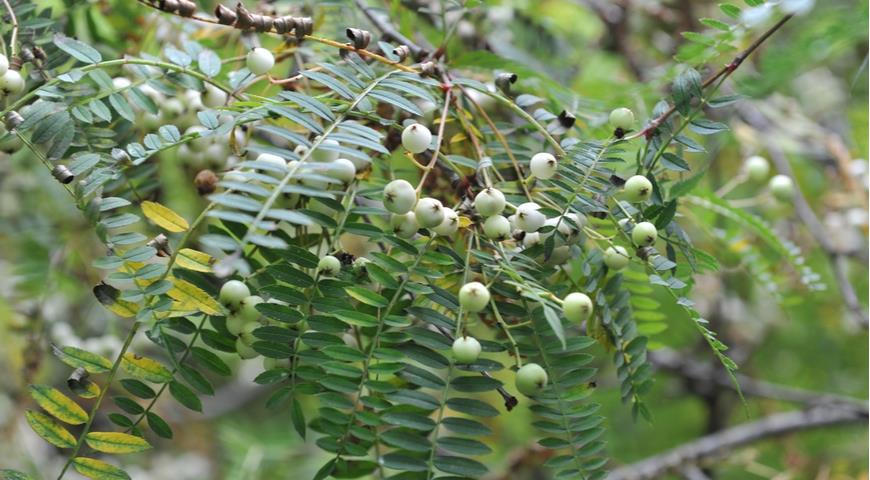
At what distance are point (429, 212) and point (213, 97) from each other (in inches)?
10.9

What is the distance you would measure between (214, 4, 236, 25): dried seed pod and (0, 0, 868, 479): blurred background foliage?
24 cm

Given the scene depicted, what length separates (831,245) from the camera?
134cm

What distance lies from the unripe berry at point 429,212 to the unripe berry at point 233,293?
136 mm

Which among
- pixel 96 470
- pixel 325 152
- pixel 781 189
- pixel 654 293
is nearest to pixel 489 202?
pixel 325 152

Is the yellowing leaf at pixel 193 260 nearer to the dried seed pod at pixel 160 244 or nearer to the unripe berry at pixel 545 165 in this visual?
the dried seed pod at pixel 160 244

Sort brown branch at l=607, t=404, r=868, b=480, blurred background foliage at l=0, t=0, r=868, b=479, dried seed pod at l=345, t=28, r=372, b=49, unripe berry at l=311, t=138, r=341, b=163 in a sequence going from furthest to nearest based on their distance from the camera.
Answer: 1. brown branch at l=607, t=404, r=868, b=480
2. blurred background foliage at l=0, t=0, r=868, b=479
3. dried seed pod at l=345, t=28, r=372, b=49
4. unripe berry at l=311, t=138, r=341, b=163

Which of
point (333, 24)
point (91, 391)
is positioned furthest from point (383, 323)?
point (333, 24)

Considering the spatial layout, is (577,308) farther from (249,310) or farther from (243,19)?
(243,19)

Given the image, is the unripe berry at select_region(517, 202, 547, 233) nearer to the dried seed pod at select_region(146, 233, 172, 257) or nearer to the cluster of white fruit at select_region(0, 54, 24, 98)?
the dried seed pod at select_region(146, 233, 172, 257)

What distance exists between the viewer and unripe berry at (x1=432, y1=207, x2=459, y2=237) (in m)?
0.61

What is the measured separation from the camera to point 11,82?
660mm

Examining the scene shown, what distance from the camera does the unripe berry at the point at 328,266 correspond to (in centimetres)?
62

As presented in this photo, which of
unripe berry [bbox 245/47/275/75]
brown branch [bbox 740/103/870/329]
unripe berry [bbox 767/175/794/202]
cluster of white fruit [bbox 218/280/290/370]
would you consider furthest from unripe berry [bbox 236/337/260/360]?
brown branch [bbox 740/103/870/329]

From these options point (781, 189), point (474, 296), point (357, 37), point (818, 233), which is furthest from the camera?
point (818, 233)
